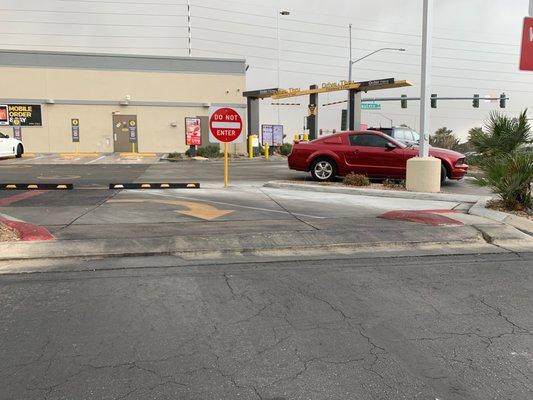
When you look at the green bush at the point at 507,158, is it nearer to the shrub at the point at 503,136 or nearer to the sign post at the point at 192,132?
the shrub at the point at 503,136

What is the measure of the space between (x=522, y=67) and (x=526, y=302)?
3899 millimetres

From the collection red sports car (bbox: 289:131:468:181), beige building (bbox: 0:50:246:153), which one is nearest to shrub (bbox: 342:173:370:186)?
red sports car (bbox: 289:131:468:181)

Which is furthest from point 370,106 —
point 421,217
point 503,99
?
point 421,217

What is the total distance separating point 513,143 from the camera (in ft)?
35.1

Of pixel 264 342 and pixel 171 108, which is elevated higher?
pixel 171 108

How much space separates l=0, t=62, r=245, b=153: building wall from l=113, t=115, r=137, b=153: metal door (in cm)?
29

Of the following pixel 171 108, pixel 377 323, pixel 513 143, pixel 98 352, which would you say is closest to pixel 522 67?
pixel 513 143

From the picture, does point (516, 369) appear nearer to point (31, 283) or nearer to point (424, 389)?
point (424, 389)

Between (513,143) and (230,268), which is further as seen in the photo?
(513,143)

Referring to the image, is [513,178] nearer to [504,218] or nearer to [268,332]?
[504,218]

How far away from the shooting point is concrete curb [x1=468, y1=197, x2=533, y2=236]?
8439 millimetres

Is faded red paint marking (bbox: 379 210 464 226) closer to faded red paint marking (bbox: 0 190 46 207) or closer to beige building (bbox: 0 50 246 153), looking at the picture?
faded red paint marking (bbox: 0 190 46 207)

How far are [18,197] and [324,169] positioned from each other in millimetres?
7981

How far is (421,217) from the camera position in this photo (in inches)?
348
